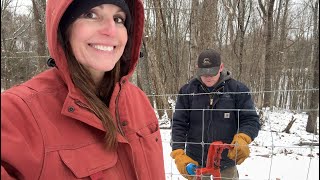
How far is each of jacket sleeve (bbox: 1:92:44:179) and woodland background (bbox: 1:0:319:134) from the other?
3.10 meters

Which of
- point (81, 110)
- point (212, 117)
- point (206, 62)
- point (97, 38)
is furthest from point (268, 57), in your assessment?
point (81, 110)

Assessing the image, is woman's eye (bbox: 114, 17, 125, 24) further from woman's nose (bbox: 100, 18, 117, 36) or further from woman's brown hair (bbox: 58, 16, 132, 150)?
woman's brown hair (bbox: 58, 16, 132, 150)

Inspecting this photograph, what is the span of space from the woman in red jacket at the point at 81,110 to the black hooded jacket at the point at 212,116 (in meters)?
1.68

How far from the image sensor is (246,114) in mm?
2938

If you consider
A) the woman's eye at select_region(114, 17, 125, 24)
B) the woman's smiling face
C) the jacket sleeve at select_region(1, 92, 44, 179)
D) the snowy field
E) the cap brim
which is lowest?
the snowy field

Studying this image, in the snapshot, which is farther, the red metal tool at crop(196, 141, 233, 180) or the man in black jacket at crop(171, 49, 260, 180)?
the man in black jacket at crop(171, 49, 260, 180)

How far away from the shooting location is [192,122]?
312 cm

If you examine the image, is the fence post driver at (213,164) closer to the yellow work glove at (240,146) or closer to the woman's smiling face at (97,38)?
the yellow work glove at (240,146)

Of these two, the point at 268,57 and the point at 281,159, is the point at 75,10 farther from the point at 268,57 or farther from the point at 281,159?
the point at 268,57

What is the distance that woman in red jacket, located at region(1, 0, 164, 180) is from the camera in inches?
35.0

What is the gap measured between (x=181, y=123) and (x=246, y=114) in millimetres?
652

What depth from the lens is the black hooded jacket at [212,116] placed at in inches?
116

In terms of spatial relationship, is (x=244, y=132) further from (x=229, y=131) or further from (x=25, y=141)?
(x=25, y=141)

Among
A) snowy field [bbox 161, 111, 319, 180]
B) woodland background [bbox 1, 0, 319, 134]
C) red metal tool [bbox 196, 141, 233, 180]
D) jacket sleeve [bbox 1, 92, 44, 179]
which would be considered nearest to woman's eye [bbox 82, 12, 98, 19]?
jacket sleeve [bbox 1, 92, 44, 179]
